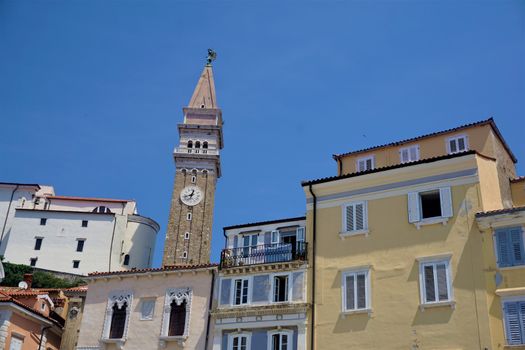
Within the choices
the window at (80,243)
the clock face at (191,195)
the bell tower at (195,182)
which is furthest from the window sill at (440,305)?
the window at (80,243)

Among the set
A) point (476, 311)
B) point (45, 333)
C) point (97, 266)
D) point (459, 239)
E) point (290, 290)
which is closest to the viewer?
point (476, 311)

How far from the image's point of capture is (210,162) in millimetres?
91125

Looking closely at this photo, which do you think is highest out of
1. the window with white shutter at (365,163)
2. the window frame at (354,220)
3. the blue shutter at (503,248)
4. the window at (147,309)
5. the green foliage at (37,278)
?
the green foliage at (37,278)

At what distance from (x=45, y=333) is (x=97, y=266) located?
176 feet

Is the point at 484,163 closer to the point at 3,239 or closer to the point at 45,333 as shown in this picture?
the point at 45,333

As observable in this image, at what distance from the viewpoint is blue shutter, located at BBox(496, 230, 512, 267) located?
1032 inches

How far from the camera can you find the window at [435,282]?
88.3 ft

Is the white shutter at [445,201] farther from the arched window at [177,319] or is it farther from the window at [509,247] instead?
the arched window at [177,319]

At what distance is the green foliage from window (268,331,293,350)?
181 ft

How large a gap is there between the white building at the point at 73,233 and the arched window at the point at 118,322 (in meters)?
55.5

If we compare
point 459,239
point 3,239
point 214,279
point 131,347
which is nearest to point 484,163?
point 459,239

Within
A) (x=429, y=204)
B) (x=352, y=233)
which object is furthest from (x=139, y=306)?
(x=429, y=204)

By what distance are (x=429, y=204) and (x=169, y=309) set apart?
1357 centimetres

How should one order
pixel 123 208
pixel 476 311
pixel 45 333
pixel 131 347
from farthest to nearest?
pixel 123 208 < pixel 45 333 < pixel 131 347 < pixel 476 311
